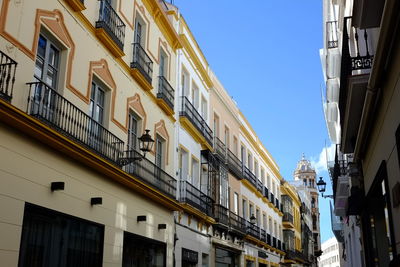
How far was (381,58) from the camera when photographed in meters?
6.60

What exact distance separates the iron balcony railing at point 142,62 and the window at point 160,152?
2.19m

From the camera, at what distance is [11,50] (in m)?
8.83

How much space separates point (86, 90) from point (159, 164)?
5.31m

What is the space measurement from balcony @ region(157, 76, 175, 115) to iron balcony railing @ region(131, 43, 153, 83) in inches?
31.6

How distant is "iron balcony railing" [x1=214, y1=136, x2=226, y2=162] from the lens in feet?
75.6

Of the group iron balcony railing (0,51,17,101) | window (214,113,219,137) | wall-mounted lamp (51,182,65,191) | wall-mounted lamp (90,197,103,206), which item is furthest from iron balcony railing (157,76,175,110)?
iron balcony railing (0,51,17,101)

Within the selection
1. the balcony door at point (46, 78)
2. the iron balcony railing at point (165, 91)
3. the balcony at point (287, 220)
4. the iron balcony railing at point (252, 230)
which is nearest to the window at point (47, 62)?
the balcony door at point (46, 78)

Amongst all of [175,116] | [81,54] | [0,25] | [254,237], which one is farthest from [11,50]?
[254,237]

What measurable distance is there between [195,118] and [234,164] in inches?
257

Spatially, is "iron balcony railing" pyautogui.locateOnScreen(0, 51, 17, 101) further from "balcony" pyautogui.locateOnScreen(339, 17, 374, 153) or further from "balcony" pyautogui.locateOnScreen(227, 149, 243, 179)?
"balcony" pyautogui.locateOnScreen(227, 149, 243, 179)

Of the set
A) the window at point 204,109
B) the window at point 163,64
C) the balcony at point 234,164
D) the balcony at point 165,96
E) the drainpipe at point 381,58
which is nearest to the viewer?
the drainpipe at point 381,58

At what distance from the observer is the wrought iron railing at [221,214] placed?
21.4 m

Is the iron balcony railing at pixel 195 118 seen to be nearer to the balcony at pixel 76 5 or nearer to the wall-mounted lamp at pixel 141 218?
the wall-mounted lamp at pixel 141 218

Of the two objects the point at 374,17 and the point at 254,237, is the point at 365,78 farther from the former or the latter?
the point at 254,237
